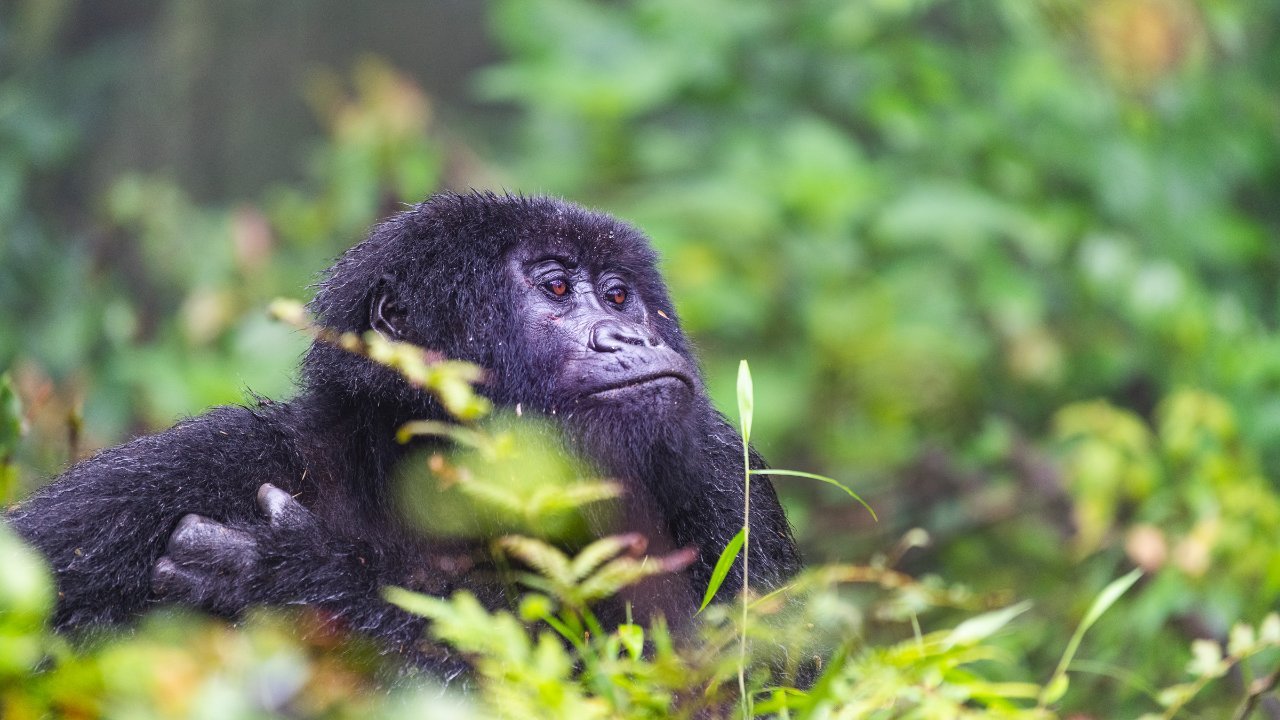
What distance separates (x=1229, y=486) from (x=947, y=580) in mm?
1269

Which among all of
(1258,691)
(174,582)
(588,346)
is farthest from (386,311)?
(1258,691)

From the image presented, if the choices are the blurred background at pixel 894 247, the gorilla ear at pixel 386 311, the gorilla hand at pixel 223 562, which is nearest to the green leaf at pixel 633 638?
the gorilla hand at pixel 223 562

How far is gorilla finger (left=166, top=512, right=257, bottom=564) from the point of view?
83.2 inches

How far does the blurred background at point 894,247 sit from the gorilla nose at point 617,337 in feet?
7.77

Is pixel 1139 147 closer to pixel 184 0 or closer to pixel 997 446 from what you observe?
pixel 997 446

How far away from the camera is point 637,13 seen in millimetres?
7039

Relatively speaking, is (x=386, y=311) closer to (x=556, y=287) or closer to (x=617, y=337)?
(x=556, y=287)

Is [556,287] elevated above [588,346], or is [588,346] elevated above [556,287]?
[556,287]

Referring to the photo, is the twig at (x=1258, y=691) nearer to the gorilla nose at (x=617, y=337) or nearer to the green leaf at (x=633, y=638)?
the green leaf at (x=633, y=638)

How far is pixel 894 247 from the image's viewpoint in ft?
20.9

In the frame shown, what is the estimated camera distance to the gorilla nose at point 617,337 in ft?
8.05

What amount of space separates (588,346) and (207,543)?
837 millimetres

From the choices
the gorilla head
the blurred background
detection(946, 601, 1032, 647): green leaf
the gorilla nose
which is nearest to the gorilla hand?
the gorilla head

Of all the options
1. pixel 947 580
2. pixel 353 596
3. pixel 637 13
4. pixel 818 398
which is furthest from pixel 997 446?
pixel 637 13
